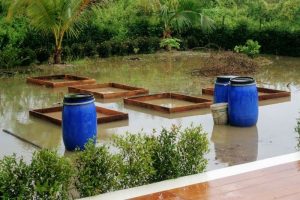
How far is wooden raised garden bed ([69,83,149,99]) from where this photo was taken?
11328 mm

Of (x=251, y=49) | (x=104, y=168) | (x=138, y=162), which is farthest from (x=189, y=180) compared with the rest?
(x=251, y=49)

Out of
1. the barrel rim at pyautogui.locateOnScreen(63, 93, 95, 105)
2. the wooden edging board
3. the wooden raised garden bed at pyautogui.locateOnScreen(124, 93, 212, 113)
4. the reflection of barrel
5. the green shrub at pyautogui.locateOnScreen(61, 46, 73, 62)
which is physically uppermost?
the green shrub at pyautogui.locateOnScreen(61, 46, 73, 62)

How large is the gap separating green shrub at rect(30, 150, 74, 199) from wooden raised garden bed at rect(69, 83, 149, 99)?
6.67 metres

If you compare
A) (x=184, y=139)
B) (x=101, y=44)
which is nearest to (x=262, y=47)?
(x=101, y=44)

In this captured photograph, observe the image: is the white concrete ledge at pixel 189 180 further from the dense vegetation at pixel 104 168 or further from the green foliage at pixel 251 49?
the green foliage at pixel 251 49

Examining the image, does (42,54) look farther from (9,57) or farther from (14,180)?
(14,180)

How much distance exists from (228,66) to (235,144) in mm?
7727

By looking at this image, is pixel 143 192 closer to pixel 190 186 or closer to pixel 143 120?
pixel 190 186

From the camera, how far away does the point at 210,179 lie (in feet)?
16.8

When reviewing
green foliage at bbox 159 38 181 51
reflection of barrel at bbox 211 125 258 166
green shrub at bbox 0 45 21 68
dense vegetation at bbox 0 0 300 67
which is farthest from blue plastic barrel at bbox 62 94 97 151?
green foliage at bbox 159 38 181 51

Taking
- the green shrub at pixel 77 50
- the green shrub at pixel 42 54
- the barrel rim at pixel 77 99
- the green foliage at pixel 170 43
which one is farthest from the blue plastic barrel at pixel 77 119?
the green foliage at pixel 170 43

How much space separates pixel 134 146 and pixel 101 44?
14680mm

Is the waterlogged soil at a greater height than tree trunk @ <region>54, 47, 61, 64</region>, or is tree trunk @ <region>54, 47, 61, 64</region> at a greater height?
tree trunk @ <region>54, 47, 61, 64</region>

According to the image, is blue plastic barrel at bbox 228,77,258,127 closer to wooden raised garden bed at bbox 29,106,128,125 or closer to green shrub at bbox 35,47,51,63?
wooden raised garden bed at bbox 29,106,128,125
